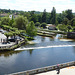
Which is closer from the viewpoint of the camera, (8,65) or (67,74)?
(67,74)

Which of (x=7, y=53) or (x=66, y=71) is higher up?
(x=7, y=53)

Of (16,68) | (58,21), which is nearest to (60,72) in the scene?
(16,68)

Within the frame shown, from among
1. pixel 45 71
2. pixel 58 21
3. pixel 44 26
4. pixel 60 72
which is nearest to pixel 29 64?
pixel 45 71

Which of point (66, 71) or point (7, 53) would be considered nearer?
point (66, 71)

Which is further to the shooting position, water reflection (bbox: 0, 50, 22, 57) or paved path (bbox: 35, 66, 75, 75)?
water reflection (bbox: 0, 50, 22, 57)

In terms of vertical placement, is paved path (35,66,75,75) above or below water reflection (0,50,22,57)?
below

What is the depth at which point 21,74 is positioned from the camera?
2086 cm

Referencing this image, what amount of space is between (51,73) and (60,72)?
5.83 ft

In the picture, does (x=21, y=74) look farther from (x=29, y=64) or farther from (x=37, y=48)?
(x=37, y=48)

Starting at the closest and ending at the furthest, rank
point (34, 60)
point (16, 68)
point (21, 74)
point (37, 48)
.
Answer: point (21, 74) → point (16, 68) → point (34, 60) → point (37, 48)

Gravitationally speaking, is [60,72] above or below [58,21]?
below

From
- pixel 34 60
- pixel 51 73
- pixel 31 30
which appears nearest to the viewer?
pixel 51 73

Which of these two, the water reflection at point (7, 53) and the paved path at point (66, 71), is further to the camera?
the water reflection at point (7, 53)

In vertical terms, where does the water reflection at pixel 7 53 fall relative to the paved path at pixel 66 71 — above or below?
above
